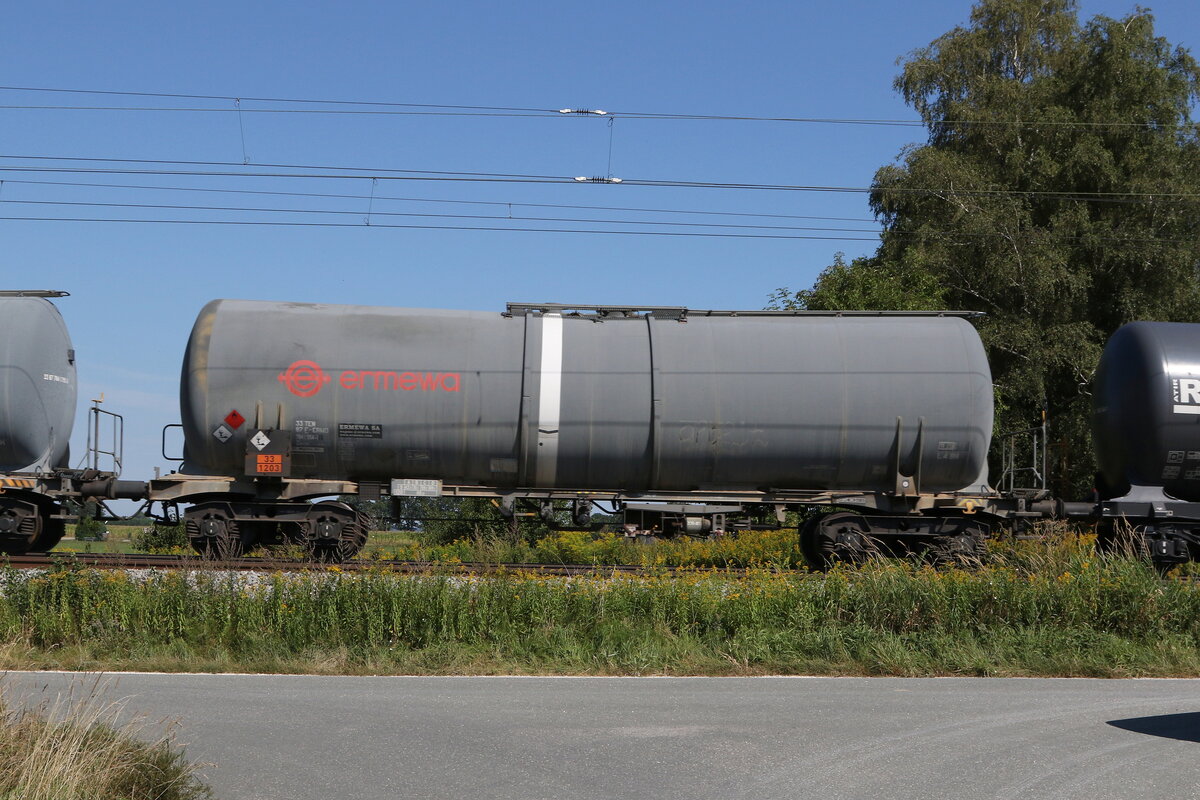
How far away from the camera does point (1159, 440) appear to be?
16031 millimetres

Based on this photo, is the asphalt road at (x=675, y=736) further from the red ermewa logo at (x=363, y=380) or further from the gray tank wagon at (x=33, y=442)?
the gray tank wagon at (x=33, y=442)

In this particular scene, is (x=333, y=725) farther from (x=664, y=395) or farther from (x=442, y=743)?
(x=664, y=395)

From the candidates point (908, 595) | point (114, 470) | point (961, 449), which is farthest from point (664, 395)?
point (114, 470)

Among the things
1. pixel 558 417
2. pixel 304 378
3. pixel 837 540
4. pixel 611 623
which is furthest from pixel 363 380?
pixel 837 540

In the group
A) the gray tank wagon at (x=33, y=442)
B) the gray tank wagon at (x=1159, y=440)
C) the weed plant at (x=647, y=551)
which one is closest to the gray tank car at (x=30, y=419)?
the gray tank wagon at (x=33, y=442)

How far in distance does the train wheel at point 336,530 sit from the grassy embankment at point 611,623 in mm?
4658

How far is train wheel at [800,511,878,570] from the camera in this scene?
1575cm

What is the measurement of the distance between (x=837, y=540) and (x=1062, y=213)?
1018 inches

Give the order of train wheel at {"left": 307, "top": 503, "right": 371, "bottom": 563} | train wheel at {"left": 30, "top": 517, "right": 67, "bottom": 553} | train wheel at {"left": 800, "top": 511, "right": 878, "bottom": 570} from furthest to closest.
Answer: train wheel at {"left": 30, "top": 517, "right": 67, "bottom": 553} → train wheel at {"left": 800, "top": 511, "right": 878, "bottom": 570} → train wheel at {"left": 307, "top": 503, "right": 371, "bottom": 563}

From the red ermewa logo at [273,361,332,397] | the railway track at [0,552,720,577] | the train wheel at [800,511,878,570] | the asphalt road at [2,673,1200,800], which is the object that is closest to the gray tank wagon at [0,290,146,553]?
the railway track at [0,552,720,577]

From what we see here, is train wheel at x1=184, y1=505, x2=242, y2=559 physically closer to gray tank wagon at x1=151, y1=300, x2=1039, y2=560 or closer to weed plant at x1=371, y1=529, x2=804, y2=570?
gray tank wagon at x1=151, y1=300, x2=1039, y2=560

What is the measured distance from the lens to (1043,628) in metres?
10.2

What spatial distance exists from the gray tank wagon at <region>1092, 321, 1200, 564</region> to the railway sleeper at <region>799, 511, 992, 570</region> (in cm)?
214

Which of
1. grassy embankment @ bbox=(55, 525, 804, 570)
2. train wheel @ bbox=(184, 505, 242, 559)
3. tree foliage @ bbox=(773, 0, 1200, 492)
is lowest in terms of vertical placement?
grassy embankment @ bbox=(55, 525, 804, 570)
